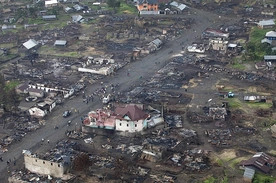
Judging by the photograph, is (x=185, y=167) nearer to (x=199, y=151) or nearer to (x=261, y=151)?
(x=199, y=151)

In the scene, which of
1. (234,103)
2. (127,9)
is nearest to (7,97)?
(234,103)

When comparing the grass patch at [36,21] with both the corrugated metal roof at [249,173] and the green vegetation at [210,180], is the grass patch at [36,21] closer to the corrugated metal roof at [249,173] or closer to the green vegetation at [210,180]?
the green vegetation at [210,180]

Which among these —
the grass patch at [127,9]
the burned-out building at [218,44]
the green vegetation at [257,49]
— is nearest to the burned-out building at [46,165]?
the green vegetation at [257,49]

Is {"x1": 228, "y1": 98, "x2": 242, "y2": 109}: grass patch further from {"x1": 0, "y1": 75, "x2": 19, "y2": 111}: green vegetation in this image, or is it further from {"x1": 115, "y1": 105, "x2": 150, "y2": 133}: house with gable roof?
{"x1": 0, "y1": 75, "x2": 19, "y2": 111}: green vegetation

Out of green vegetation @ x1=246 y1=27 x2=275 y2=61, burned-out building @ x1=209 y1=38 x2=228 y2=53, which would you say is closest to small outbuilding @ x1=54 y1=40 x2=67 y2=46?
burned-out building @ x1=209 y1=38 x2=228 y2=53

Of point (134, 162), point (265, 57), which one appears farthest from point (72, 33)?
point (134, 162)

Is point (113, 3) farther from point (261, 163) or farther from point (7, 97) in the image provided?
point (261, 163)
